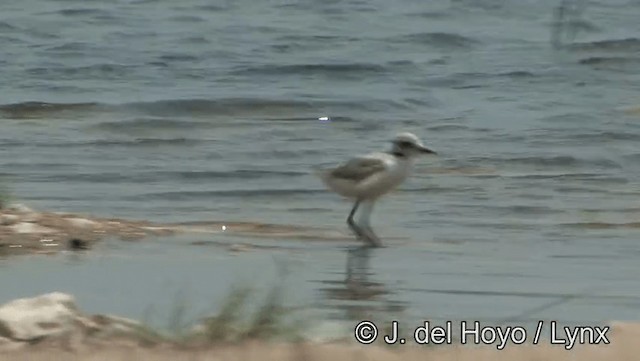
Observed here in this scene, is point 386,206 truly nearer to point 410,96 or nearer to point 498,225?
point 498,225

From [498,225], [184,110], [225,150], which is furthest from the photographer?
[184,110]

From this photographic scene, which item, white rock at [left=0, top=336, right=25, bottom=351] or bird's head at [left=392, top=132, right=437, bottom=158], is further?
bird's head at [left=392, top=132, right=437, bottom=158]

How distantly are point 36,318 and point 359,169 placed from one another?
451 centimetres

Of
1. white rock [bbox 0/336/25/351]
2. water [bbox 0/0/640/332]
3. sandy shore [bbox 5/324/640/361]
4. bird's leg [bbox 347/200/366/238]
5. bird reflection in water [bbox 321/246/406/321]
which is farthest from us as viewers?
bird's leg [bbox 347/200/366/238]

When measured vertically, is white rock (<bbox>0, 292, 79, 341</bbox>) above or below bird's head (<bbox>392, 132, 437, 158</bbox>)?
above

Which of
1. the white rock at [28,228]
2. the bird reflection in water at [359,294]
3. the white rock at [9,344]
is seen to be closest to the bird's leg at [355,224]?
the bird reflection in water at [359,294]

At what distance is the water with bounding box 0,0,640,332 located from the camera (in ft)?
25.4

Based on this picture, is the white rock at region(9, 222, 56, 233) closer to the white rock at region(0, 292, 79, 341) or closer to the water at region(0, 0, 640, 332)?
the water at region(0, 0, 640, 332)

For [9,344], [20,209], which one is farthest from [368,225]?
[9,344]

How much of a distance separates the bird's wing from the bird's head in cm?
29

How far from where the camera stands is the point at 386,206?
10.8 meters

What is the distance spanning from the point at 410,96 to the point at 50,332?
433 inches

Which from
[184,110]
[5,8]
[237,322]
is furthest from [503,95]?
[237,322]

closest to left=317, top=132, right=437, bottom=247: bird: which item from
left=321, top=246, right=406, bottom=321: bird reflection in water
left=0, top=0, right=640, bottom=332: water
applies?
left=0, top=0, right=640, bottom=332: water
